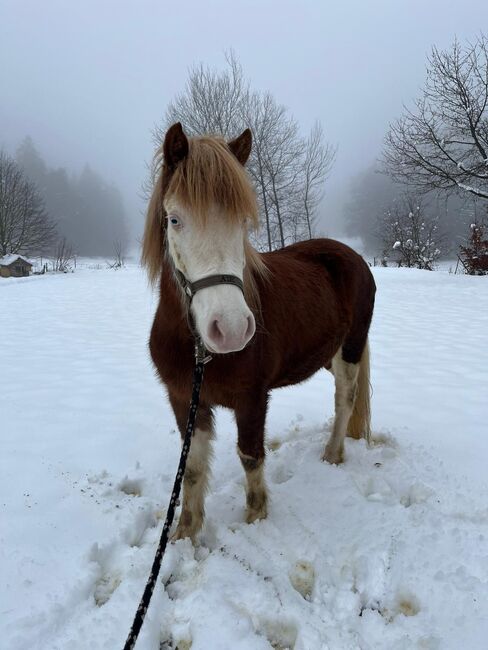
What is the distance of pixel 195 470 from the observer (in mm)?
1981

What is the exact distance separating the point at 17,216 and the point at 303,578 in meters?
36.2

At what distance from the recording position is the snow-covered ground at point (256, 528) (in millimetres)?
1376

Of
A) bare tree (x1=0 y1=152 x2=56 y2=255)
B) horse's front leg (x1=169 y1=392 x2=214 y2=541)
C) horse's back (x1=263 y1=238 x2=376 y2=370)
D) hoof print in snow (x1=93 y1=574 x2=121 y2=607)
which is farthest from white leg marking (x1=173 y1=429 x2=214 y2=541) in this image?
bare tree (x1=0 y1=152 x2=56 y2=255)

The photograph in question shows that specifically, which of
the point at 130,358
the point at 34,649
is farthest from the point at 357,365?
the point at 130,358

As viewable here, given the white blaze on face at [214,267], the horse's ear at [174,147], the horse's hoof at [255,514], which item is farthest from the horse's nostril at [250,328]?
the horse's hoof at [255,514]

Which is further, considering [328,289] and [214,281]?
[328,289]

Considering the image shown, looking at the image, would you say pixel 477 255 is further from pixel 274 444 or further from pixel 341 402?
pixel 274 444

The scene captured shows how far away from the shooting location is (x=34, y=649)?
1258 millimetres

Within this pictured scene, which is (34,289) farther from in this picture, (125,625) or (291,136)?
(291,136)

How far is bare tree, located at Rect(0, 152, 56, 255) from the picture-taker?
29.3 metres

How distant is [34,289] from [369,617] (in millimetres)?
13361

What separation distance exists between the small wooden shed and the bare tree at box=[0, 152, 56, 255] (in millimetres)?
3748

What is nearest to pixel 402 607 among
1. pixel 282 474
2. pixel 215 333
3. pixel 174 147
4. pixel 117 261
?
pixel 282 474

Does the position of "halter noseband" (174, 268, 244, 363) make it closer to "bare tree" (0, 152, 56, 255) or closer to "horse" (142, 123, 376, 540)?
"horse" (142, 123, 376, 540)
